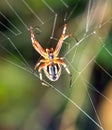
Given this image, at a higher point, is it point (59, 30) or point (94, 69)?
point (59, 30)

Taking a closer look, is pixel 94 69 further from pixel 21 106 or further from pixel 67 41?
pixel 21 106

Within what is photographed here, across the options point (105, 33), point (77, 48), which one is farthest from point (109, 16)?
point (77, 48)

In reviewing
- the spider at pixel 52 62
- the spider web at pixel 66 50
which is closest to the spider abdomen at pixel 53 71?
the spider at pixel 52 62

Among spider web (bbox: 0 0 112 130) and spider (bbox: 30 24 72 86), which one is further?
spider web (bbox: 0 0 112 130)

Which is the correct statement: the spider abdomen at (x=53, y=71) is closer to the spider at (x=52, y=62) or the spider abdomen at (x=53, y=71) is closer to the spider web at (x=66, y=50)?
the spider at (x=52, y=62)

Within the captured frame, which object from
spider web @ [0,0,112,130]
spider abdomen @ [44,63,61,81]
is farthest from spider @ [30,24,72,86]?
spider web @ [0,0,112,130]

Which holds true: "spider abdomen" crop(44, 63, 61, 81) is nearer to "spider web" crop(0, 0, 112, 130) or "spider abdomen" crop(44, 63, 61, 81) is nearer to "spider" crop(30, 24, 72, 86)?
"spider" crop(30, 24, 72, 86)

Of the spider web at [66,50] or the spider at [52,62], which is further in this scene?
the spider web at [66,50]

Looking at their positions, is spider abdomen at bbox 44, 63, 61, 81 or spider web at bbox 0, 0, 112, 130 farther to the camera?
spider web at bbox 0, 0, 112, 130
